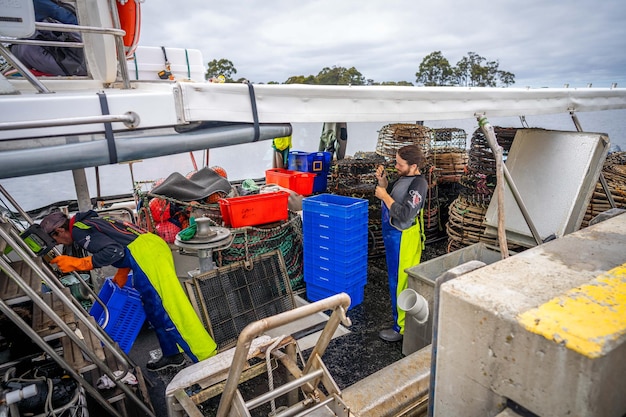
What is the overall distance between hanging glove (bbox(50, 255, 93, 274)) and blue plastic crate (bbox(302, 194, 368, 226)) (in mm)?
2454

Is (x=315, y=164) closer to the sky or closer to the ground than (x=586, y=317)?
closer to the ground

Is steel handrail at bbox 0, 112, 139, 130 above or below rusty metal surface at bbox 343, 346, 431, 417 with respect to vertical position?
above

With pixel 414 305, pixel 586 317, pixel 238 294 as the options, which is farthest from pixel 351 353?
pixel 586 317

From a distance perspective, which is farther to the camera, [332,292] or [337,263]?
[332,292]

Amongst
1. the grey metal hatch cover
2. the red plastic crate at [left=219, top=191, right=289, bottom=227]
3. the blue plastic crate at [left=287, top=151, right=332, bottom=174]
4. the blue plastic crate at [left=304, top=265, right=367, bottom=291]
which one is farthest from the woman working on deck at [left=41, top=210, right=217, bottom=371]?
the blue plastic crate at [left=287, top=151, right=332, bottom=174]

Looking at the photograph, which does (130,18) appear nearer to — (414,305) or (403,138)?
(414,305)

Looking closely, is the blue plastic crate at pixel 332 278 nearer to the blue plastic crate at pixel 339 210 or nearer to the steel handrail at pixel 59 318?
the blue plastic crate at pixel 339 210

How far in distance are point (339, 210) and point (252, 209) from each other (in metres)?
1.15

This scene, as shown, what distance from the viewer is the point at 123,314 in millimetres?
3854

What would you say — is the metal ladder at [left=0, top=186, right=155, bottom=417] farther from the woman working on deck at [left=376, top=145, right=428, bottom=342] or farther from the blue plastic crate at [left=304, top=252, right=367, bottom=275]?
the woman working on deck at [left=376, top=145, right=428, bottom=342]

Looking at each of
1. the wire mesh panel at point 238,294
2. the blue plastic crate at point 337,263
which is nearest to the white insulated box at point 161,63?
the wire mesh panel at point 238,294

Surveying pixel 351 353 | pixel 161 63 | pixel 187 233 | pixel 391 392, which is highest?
pixel 161 63

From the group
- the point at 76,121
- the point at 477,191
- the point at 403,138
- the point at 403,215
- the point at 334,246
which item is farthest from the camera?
the point at 403,138

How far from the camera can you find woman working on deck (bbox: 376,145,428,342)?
12.0 ft
